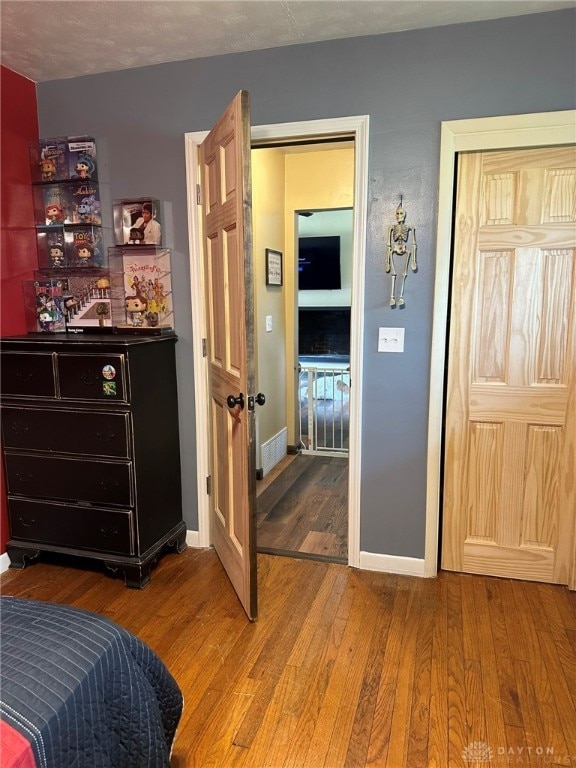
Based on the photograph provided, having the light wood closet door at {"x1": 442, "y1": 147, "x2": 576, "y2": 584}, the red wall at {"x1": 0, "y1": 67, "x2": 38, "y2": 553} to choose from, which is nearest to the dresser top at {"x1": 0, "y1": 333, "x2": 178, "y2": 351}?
the red wall at {"x1": 0, "y1": 67, "x2": 38, "y2": 553}

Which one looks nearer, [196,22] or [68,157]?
Result: [196,22]

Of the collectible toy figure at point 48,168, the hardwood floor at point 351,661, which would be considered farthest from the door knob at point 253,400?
the collectible toy figure at point 48,168

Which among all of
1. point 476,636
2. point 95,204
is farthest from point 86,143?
point 476,636

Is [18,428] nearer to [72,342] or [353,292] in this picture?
[72,342]

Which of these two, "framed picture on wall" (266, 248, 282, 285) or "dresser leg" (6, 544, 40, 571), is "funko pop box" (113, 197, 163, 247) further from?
"dresser leg" (6, 544, 40, 571)

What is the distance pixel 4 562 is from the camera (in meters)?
2.71

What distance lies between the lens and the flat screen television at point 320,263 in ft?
24.0

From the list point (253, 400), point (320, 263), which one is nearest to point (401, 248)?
point (253, 400)

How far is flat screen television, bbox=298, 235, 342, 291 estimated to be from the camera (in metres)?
7.31

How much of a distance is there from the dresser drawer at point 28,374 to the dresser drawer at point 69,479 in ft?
1.12

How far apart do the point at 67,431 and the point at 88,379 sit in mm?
307

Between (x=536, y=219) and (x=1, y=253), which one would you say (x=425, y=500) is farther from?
(x=1, y=253)

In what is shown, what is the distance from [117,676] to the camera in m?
1.21

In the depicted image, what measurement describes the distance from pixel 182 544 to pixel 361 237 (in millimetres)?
1968
